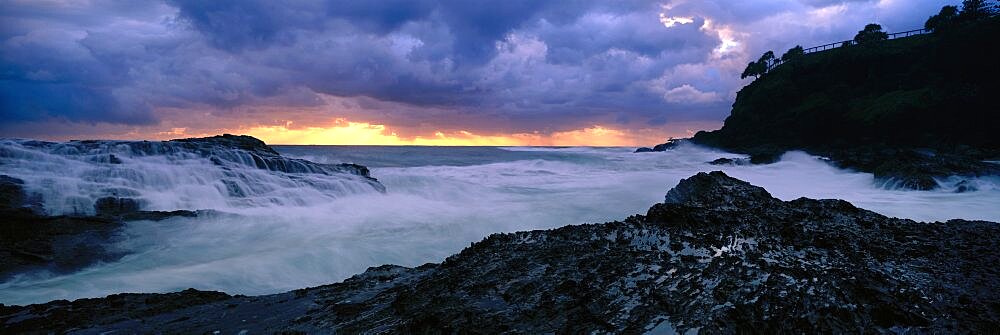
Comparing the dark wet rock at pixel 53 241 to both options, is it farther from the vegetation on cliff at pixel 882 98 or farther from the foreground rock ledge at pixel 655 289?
the vegetation on cliff at pixel 882 98

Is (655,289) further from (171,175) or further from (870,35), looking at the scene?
(870,35)

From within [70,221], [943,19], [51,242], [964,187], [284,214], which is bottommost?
[964,187]

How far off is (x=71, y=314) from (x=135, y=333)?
0.70 m

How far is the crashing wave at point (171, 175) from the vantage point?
732cm

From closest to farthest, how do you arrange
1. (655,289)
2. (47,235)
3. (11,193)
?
(655,289) < (47,235) < (11,193)

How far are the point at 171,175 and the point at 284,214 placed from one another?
2318mm

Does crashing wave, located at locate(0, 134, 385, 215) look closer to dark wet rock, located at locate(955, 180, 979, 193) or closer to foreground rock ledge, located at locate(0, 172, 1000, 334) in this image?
foreground rock ledge, located at locate(0, 172, 1000, 334)

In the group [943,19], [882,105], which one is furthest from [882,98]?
[943,19]

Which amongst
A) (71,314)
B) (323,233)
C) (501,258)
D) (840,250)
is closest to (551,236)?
(501,258)

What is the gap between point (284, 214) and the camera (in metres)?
9.10

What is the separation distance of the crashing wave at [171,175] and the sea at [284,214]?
3 centimetres

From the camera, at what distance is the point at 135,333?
8.88ft

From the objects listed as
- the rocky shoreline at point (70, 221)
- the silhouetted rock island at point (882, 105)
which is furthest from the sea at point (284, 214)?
the silhouetted rock island at point (882, 105)

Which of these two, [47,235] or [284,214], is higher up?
[47,235]
